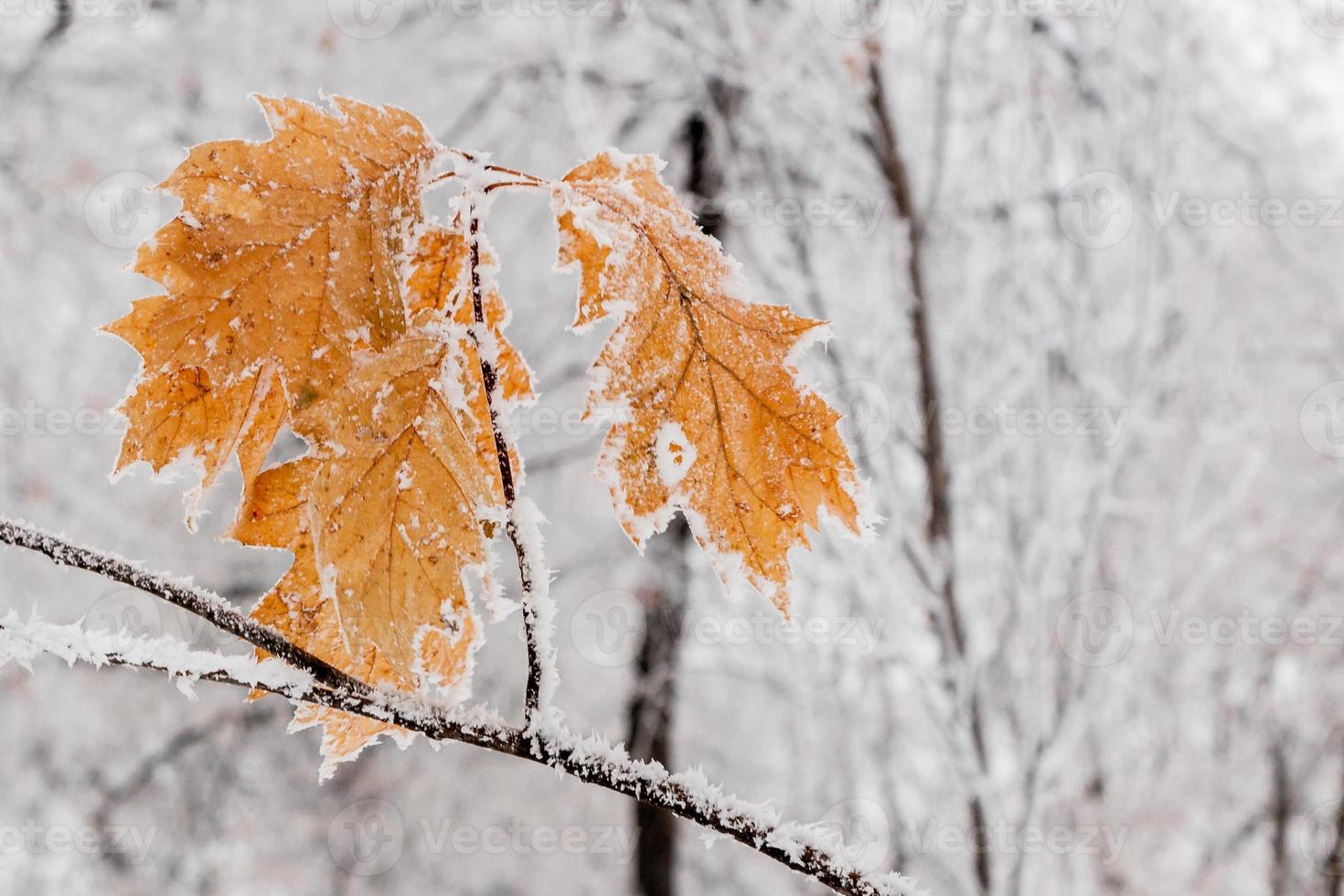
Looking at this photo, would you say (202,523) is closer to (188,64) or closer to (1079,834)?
(188,64)

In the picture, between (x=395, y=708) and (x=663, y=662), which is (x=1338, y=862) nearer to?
(x=663, y=662)

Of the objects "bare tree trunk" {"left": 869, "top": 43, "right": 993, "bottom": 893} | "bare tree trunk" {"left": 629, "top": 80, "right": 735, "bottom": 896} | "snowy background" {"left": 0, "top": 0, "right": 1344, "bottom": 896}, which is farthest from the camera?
"bare tree trunk" {"left": 629, "top": 80, "right": 735, "bottom": 896}

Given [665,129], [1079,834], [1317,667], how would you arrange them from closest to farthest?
[1079,834]
[665,129]
[1317,667]

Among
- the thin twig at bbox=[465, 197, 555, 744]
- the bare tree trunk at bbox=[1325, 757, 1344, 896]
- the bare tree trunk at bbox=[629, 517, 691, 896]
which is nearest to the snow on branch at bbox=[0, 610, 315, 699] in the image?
the thin twig at bbox=[465, 197, 555, 744]

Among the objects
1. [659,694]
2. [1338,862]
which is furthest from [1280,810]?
[659,694]

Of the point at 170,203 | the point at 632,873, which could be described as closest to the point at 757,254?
the point at 632,873

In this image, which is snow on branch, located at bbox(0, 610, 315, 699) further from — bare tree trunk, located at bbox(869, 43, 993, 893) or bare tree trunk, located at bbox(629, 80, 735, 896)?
bare tree trunk, located at bbox(629, 80, 735, 896)
